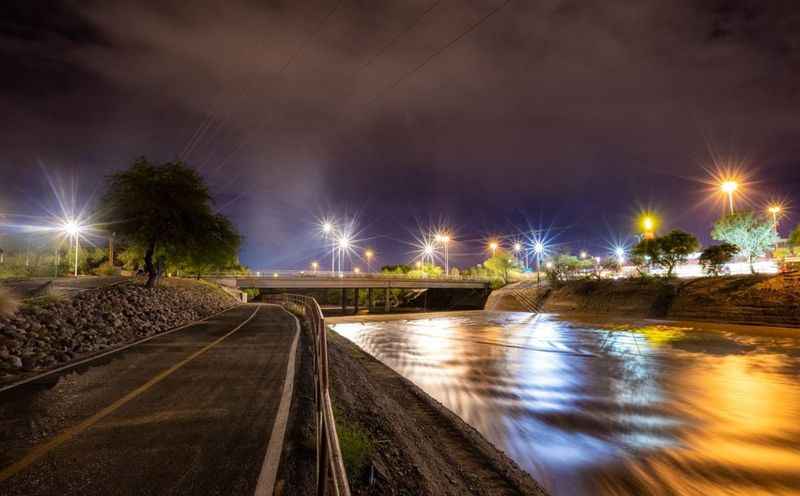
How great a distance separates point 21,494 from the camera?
12.6ft

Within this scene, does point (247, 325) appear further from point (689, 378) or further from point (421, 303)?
point (421, 303)

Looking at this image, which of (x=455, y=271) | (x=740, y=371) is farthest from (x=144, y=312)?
(x=455, y=271)

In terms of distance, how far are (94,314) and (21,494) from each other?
1346 cm

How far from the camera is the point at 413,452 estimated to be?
6297 millimetres

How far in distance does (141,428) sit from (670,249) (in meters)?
55.5

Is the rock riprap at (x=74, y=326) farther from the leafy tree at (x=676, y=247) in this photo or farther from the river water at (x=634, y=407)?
the leafy tree at (x=676, y=247)

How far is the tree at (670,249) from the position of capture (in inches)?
1806

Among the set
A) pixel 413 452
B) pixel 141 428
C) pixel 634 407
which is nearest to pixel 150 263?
pixel 141 428

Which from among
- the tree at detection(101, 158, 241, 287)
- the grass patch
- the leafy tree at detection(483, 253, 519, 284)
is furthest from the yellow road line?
the leafy tree at detection(483, 253, 519, 284)

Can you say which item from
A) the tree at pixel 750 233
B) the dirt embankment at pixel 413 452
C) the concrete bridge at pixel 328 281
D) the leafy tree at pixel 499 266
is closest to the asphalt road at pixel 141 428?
the dirt embankment at pixel 413 452

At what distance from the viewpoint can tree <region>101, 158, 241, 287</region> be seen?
2522cm

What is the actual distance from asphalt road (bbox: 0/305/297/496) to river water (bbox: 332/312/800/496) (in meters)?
5.48

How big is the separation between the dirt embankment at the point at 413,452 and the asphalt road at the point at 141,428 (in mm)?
1318

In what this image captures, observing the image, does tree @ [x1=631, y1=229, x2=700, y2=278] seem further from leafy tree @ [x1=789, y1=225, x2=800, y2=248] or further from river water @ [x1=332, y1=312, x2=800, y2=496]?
river water @ [x1=332, y1=312, x2=800, y2=496]
